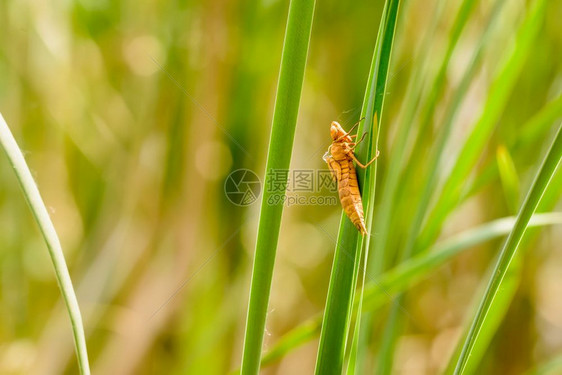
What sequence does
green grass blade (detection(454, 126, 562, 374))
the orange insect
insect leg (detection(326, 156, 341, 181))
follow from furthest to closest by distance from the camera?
insect leg (detection(326, 156, 341, 181))
the orange insect
green grass blade (detection(454, 126, 562, 374))

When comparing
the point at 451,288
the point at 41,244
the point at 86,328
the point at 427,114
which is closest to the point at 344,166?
the point at 427,114

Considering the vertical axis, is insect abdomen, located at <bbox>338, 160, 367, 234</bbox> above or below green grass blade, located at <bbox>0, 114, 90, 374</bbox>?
above

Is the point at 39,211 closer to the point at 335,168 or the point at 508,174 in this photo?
the point at 335,168

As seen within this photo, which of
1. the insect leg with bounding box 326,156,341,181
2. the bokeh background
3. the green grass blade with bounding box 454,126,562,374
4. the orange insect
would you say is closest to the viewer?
the green grass blade with bounding box 454,126,562,374

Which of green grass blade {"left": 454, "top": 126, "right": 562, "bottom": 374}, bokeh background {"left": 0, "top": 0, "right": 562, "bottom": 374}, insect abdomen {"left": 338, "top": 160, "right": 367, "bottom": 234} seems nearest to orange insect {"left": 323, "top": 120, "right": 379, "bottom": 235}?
insect abdomen {"left": 338, "top": 160, "right": 367, "bottom": 234}

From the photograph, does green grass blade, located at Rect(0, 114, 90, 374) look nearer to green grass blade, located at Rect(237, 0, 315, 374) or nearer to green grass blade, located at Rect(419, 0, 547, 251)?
green grass blade, located at Rect(237, 0, 315, 374)

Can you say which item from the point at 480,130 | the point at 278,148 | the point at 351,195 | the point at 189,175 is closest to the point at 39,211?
the point at 278,148

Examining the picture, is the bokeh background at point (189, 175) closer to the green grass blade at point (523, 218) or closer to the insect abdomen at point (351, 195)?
the insect abdomen at point (351, 195)
